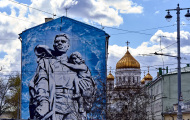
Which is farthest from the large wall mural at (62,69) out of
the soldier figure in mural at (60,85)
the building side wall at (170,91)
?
the building side wall at (170,91)

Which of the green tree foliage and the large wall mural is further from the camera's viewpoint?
the green tree foliage

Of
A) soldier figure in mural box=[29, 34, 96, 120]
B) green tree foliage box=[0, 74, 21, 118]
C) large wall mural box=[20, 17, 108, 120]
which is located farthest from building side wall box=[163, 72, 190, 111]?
green tree foliage box=[0, 74, 21, 118]

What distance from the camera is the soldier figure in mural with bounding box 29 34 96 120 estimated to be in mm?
48062

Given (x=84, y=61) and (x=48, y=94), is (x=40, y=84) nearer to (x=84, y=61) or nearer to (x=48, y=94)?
(x=48, y=94)

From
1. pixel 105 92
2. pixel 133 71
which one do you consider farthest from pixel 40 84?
pixel 133 71

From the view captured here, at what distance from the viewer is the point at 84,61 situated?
160 feet

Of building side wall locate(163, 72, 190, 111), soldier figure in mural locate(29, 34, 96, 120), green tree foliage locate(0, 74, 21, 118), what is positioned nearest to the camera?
soldier figure in mural locate(29, 34, 96, 120)

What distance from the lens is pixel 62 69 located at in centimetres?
4869

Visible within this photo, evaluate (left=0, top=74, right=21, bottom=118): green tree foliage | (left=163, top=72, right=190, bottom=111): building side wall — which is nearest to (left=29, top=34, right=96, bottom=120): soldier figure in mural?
(left=163, top=72, right=190, bottom=111): building side wall

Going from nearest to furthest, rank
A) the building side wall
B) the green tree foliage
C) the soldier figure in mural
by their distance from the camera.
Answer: the soldier figure in mural < the building side wall < the green tree foliage

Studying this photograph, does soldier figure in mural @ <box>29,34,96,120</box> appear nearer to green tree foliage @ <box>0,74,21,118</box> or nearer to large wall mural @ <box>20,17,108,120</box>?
large wall mural @ <box>20,17,108,120</box>

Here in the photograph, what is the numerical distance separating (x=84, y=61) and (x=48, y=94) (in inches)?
222

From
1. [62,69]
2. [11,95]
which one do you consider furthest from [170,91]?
[11,95]

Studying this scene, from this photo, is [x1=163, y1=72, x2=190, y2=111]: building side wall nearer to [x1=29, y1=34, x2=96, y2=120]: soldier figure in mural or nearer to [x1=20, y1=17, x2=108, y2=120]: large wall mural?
[x1=20, y1=17, x2=108, y2=120]: large wall mural
